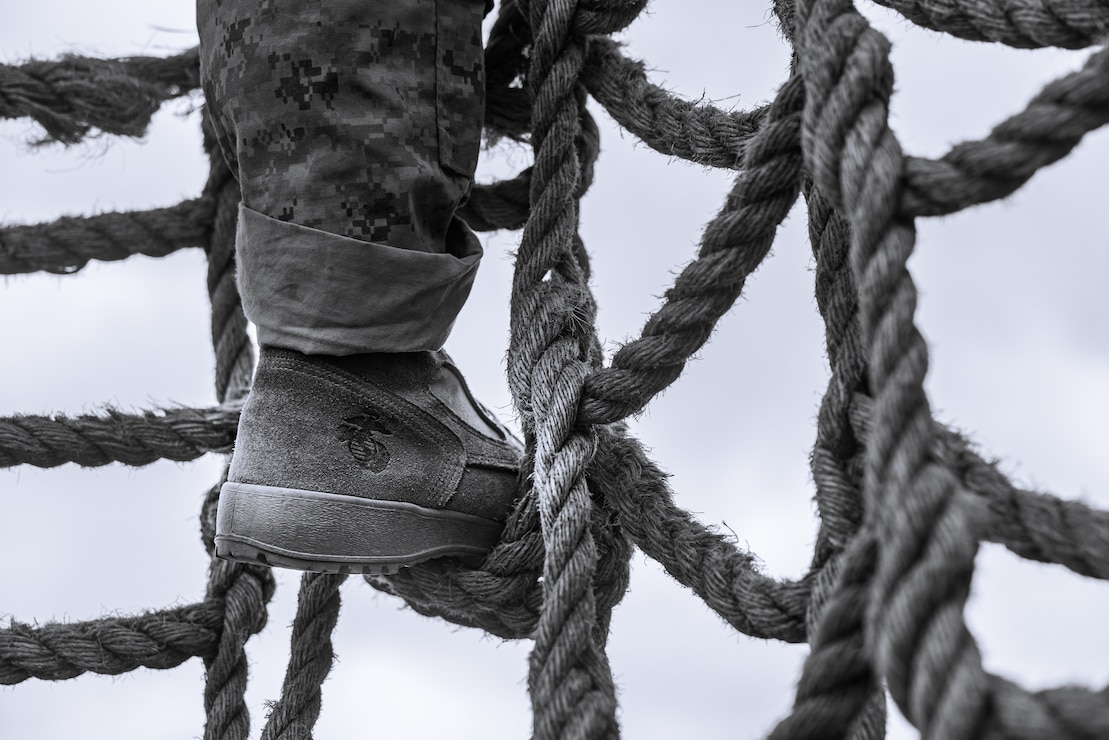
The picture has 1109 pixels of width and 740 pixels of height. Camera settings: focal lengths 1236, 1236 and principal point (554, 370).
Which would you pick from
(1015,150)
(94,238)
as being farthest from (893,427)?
(94,238)

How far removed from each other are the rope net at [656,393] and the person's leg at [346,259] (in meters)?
0.08

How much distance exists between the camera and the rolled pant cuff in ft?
2.81

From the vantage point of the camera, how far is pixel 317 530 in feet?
2.86

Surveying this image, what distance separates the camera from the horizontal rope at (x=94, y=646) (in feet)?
3.63

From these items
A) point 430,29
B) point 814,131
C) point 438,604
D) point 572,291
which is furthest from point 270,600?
point 814,131

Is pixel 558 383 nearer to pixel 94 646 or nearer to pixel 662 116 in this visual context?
pixel 662 116

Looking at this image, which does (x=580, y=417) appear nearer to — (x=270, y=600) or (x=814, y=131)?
(x=814, y=131)

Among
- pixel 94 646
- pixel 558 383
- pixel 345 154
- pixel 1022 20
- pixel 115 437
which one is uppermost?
pixel 1022 20

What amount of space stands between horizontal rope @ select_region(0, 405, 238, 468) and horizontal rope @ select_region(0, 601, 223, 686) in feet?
0.53

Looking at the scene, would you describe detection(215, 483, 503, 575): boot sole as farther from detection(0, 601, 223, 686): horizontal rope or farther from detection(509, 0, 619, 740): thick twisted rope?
detection(0, 601, 223, 686): horizontal rope

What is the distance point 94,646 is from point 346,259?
49 centimetres

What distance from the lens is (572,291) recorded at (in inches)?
37.6

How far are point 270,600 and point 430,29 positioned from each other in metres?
0.61

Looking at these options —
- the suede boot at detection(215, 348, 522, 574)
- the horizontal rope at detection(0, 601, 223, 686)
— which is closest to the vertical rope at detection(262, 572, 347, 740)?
the horizontal rope at detection(0, 601, 223, 686)
